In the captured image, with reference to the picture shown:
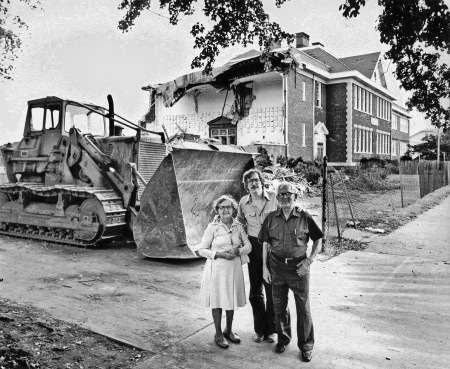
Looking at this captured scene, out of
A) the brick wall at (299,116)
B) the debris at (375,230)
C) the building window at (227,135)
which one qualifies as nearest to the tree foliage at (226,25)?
the debris at (375,230)

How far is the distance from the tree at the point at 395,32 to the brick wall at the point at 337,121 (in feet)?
76.4

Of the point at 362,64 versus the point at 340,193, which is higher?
the point at 362,64

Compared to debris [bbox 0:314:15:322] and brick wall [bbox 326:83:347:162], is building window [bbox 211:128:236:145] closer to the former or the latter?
brick wall [bbox 326:83:347:162]

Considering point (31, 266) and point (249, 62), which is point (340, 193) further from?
point (31, 266)

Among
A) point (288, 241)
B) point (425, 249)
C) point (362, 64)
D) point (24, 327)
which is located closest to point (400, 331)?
point (288, 241)

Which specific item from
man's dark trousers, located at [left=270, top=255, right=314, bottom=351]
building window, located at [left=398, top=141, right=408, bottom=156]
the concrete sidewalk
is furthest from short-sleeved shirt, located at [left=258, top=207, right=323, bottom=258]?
building window, located at [left=398, top=141, right=408, bottom=156]

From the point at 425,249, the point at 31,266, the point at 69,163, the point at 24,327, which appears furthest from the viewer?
the point at 69,163

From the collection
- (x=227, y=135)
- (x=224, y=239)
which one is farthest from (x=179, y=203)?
(x=227, y=135)

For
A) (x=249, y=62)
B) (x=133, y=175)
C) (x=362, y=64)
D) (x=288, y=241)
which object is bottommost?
(x=288, y=241)

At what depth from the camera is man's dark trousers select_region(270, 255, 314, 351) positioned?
12.8ft

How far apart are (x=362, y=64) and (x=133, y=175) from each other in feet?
100

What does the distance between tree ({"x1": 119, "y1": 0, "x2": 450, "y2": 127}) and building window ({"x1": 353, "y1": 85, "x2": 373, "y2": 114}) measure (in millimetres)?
24696

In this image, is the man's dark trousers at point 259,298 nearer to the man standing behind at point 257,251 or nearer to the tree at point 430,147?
the man standing behind at point 257,251

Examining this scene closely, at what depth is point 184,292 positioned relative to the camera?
19.2 ft
